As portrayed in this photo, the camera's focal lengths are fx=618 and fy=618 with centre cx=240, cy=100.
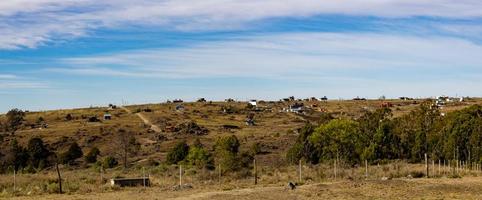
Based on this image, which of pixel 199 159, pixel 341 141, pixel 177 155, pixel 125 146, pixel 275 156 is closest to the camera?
pixel 341 141

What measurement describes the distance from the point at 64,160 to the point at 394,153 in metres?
35.4

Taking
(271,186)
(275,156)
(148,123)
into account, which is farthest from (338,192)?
(148,123)

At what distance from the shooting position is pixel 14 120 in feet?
370

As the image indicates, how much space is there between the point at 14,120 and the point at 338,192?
9515cm

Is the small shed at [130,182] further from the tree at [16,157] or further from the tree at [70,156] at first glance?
the tree at [70,156]

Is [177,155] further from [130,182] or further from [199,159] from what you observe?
[130,182]

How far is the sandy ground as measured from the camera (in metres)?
27.9

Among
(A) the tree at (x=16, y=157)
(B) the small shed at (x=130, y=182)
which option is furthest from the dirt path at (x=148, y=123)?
(B) the small shed at (x=130, y=182)

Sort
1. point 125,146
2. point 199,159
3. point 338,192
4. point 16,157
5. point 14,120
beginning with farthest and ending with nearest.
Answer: point 14,120 → point 125,146 → point 16,157 → point 199,159 → point 338,192

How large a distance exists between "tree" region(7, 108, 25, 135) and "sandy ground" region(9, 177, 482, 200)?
77.3 meters

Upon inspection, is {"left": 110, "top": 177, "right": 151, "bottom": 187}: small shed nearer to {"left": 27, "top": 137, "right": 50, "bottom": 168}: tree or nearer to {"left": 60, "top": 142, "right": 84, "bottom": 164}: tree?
{"left": 27, "top": 137, "right": 50, "bottom": 168}: tree

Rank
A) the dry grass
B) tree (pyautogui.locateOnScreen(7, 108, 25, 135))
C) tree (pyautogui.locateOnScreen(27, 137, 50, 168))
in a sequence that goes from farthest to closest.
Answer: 1. tree (pyautogui.locateOnScreen(7, 108, 25, 135))
2. tree (pyautogui.locateOnScreen(27, 137, 50, 168))
3. the dry grass

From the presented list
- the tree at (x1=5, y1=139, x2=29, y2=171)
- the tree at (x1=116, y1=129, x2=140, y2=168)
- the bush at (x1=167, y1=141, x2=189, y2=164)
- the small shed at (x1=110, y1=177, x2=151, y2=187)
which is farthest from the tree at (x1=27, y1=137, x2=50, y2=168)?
the small shed at (x1=110, y1=177, x2=151, y2=187)

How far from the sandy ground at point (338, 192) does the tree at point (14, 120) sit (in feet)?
253
